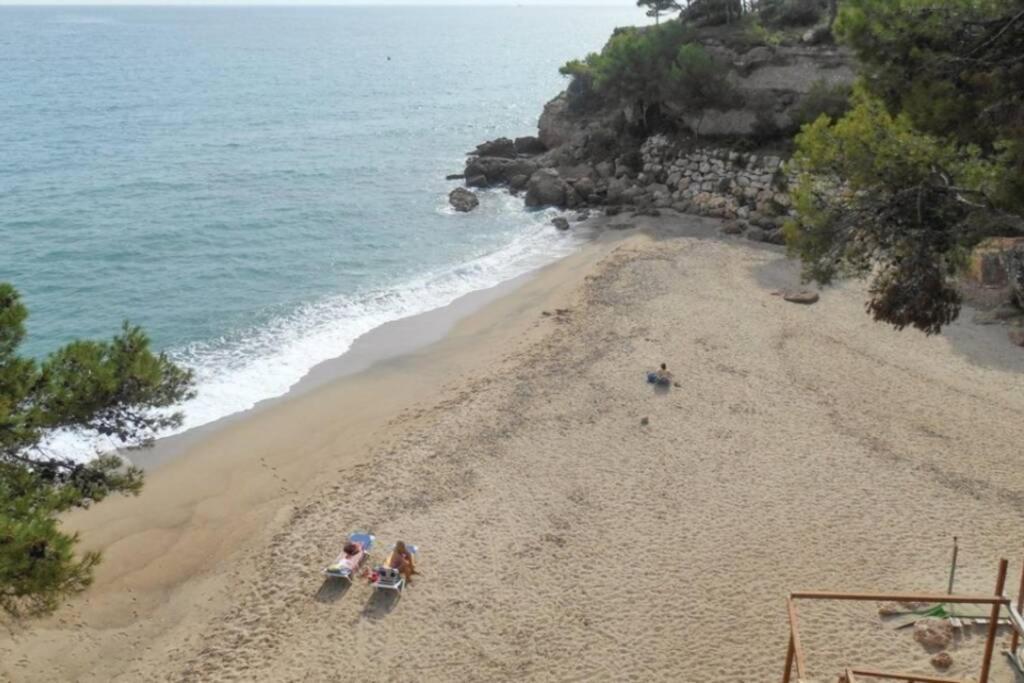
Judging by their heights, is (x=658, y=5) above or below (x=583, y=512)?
above

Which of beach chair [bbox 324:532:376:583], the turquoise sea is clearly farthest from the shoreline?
beach chair [bbox 324:532:376:583]

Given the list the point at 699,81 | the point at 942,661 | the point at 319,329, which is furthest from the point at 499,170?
the point at 942,661

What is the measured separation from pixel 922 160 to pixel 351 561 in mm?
11184

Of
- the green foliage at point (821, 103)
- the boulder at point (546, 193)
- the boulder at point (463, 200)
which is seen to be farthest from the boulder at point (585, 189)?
the green foliage at point (821, 103)

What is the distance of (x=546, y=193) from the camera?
139 feet

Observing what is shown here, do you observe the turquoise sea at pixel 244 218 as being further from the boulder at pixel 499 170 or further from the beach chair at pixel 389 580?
the beach chair at pixel 389 580

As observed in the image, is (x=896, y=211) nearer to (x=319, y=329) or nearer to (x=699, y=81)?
(x=319, y=329)

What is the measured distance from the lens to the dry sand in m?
13.7

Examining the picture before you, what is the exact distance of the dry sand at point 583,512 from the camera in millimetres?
13742

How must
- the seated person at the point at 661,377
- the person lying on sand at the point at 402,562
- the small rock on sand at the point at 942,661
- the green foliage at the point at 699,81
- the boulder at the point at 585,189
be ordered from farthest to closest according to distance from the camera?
the boulder at the point at 585,189 < the green foliage at the point at 699,81 < the seated person at the point at 661,377 < the person lying on sand at the point at 402,562 < the small rock on sand at the point at 942,661

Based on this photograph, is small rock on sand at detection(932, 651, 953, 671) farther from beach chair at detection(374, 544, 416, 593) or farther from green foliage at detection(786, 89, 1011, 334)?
beach chair at detection(374, 544, 416, 593)

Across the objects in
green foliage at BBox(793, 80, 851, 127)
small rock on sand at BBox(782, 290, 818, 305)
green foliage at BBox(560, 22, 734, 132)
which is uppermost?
green foliage at BBox(560, 22, 734, 132)

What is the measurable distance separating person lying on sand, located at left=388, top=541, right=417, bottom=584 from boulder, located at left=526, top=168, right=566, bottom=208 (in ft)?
94.8

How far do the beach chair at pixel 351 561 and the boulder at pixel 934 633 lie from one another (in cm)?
916
